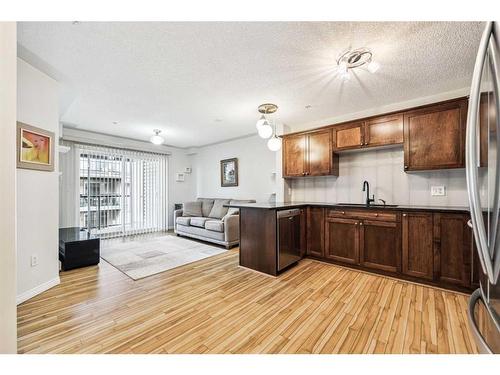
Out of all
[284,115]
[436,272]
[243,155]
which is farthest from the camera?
[243,155]

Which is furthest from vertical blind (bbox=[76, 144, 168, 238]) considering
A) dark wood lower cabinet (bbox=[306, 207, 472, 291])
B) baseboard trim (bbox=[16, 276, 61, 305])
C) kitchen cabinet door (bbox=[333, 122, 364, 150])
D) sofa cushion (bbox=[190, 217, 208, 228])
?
kitchen cabinet door (bbox=[333, 122, 364, 150])

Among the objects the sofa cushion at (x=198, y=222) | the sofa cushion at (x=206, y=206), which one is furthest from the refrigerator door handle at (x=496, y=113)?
the sofa cushion at (x=206, y=206)

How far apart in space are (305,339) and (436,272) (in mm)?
1866

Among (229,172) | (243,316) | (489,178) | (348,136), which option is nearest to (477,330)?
(489,178)

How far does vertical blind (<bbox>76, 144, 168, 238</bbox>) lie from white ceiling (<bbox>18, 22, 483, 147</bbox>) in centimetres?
170

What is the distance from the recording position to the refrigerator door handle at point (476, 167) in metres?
0.83

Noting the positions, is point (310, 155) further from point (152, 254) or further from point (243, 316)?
point (152, 254)

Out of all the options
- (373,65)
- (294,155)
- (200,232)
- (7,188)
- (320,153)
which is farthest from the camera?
(200,232)

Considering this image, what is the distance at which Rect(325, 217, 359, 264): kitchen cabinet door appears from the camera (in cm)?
298

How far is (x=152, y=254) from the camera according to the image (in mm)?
3777

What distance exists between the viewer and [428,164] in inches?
105

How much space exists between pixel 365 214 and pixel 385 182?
2.51 feet

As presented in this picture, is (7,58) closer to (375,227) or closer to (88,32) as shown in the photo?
(88,32)
